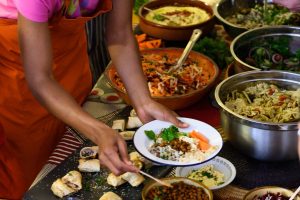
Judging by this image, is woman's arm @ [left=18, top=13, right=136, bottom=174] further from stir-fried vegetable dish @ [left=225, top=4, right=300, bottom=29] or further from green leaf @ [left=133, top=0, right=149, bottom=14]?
green leaf @ [left=133, top=0, right=149, bottom=14]

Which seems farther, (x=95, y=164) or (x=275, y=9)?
(x=275, y=9)

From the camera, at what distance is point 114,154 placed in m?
1.64

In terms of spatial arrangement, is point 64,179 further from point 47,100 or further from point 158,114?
point 158,114

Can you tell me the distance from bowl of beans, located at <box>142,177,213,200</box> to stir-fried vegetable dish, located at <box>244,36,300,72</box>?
2.75 ft

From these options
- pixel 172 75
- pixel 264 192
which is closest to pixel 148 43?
pixel 172 75

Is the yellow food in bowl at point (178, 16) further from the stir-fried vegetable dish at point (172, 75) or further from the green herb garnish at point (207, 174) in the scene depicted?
the green herb garnish at point (207, 174)

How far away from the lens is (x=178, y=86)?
7.75 ft

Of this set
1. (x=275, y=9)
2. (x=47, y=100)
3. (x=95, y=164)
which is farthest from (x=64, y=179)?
(x=275, y=9)

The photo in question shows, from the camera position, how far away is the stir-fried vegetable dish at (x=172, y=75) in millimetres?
2338

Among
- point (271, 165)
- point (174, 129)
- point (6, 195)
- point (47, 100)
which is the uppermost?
point (47, 100)

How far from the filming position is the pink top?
68.0 inches

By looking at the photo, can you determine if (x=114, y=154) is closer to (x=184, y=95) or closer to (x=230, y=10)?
(x=184, y=95)

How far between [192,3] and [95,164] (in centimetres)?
156

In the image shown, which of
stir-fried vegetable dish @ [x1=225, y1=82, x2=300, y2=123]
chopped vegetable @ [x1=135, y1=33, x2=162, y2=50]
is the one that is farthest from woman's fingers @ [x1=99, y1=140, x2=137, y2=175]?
chopped vegetable @ [x1=135, y1=33, x2=162, y2=50]
